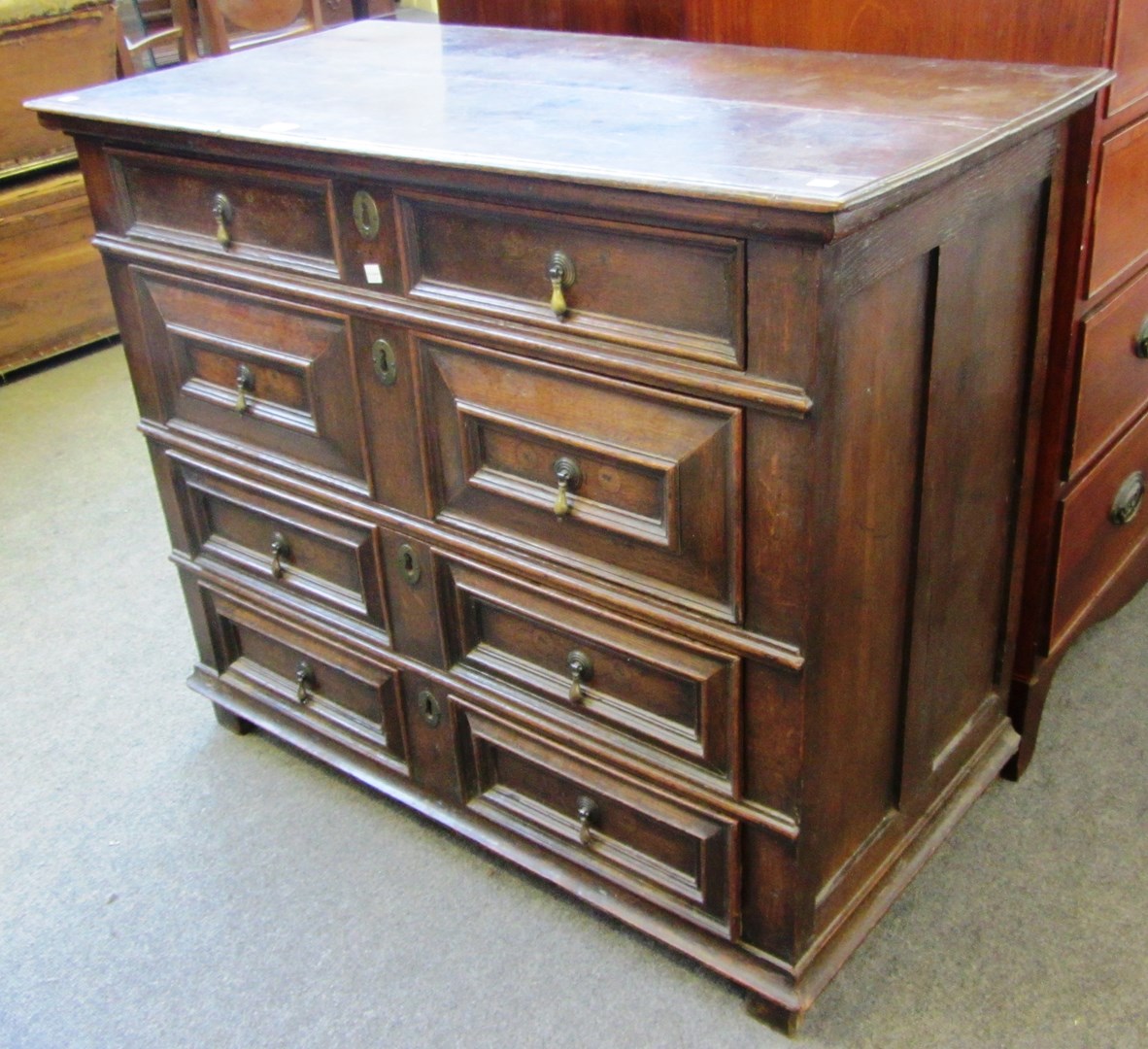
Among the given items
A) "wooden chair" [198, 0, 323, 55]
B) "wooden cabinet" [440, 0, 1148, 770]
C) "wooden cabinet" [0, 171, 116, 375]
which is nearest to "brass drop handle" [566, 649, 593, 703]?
"wooden cabinet" [440, 0, 1148, 770]

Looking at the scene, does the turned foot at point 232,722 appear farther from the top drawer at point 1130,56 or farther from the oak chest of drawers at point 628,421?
the top drawer at point 1130,56

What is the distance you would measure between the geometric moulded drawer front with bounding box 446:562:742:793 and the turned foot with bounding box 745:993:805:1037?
0.87 feet

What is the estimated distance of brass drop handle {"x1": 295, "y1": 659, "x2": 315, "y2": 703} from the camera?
180cm

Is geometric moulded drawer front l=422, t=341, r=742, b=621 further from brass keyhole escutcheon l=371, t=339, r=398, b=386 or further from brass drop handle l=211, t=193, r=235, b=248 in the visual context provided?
brass drop handle l=211, t=193, r=235, b=248

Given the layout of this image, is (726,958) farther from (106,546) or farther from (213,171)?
(106,546)

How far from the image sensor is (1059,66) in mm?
1375

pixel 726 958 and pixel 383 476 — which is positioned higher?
pixel 383 476

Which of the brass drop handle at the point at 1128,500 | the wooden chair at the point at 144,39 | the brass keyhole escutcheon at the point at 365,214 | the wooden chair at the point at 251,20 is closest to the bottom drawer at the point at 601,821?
the brass keyhole escutcheon at the point at 365,214

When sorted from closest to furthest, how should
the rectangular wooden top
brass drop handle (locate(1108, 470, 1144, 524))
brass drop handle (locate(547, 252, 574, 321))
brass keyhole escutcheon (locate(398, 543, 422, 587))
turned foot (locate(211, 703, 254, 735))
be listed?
the rectangular wooden top < brass drop handle (locate(547, 252, 574, 321)) < brass keyhole escutcheon (locate(398, 543, 422, 587)) < brass drop handle (locate(1108, 470, 1144, 524)) < turned foot (locate(211, 703, 254, 735))

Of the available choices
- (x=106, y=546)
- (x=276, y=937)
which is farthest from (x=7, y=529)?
(x=276, y=937)

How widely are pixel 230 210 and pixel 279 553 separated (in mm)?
458

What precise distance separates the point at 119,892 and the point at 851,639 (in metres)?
1.02

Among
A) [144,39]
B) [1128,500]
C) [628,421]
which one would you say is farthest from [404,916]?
[144,39]

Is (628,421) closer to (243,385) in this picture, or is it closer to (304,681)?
(243,385)
